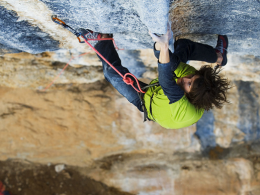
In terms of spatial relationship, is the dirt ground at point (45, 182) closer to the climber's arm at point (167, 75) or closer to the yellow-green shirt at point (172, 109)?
the yellow-green shirt at point (172, 109)

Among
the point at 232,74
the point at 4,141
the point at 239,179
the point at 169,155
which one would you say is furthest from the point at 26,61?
the point at 239,179

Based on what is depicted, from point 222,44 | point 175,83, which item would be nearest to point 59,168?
point 175,83

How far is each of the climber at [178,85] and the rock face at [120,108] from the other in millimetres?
171

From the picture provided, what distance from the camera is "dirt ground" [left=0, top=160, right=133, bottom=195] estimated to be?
298 centimetres

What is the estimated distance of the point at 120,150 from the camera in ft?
9.56

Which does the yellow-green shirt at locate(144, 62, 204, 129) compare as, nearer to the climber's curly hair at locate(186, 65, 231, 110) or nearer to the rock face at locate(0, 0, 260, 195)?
the climber's curly hair at locate(186, 65, 231, 110)

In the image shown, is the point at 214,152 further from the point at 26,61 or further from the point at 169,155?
the point at 26,61

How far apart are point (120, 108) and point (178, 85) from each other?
149 centimetres

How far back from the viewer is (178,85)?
139cm

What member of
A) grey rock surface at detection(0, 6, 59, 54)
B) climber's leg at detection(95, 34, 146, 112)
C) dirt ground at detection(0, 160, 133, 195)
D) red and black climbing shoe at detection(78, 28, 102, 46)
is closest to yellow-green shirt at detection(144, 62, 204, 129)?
climber's leg at detection(95, 34, 146, 112)

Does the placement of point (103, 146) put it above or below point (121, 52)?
below

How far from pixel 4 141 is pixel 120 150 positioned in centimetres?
146

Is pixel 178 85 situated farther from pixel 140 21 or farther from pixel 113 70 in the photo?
pixel 113 70

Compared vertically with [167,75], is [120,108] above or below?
below
